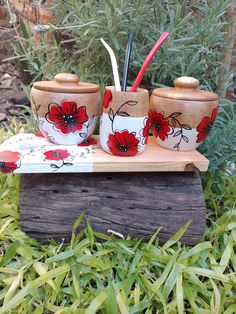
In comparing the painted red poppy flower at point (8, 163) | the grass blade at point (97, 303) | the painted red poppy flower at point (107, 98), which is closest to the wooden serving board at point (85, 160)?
the painted red poppy flower at point (8, 163)

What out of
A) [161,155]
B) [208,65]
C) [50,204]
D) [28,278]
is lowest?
[28,278]

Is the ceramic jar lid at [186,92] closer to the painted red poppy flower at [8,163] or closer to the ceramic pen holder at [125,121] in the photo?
the ceramic pen holder at [125,121]

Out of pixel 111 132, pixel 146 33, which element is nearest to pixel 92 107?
pixel 111 132

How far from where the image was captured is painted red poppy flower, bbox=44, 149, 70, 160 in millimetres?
790

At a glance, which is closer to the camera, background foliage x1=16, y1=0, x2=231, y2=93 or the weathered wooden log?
the weathered wooden log

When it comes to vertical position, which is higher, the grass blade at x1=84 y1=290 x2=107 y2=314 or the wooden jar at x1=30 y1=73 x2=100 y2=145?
the wooden jar at x1=30 y1=73 x2=100 y2=145

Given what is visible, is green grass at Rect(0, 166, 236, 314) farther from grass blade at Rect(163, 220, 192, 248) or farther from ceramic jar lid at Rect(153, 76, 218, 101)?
ceramic jar lid at Rect(153, 76, 218, 101)

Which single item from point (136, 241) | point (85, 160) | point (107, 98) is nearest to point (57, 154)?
point (85, 160)

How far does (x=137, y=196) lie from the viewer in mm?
854

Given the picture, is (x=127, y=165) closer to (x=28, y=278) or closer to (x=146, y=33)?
(x=28, y=278)

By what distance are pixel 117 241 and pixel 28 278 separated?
0.76 feet

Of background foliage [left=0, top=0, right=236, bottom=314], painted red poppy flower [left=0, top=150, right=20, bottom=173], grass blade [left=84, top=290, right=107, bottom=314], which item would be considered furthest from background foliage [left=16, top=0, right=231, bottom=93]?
grass blade [left=84, top=290, right=107, bottom=314]

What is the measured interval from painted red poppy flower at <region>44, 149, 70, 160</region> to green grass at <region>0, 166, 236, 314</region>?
0.17 metres

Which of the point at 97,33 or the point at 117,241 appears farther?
the point at 97,33
